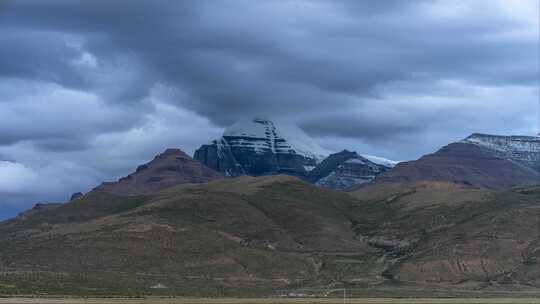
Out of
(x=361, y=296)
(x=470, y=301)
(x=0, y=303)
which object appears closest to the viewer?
(x=0, y=303)

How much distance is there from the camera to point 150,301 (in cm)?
15675

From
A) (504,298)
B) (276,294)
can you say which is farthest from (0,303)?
(504,298)

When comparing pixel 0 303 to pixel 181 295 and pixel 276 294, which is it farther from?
pixel 276 294

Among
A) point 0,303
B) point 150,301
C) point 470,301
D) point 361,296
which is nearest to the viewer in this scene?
point 0,303

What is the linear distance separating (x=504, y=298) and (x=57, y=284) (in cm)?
9066

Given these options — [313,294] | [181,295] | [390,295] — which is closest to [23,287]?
[181,295]

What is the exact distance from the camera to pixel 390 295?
639ft

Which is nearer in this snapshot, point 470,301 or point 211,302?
point 211,302

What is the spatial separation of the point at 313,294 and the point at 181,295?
28561mm

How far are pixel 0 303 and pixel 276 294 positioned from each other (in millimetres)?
69676

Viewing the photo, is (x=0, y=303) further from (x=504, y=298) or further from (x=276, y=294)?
(x=504, y=298)

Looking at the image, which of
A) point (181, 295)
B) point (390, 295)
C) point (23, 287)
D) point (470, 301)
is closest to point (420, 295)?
point (390, 295)

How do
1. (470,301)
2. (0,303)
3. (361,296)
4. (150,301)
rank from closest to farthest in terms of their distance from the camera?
(0,303) → (150,301) → (470,301) → (361,296)

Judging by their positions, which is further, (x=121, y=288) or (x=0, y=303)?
(x=121, y=288)
